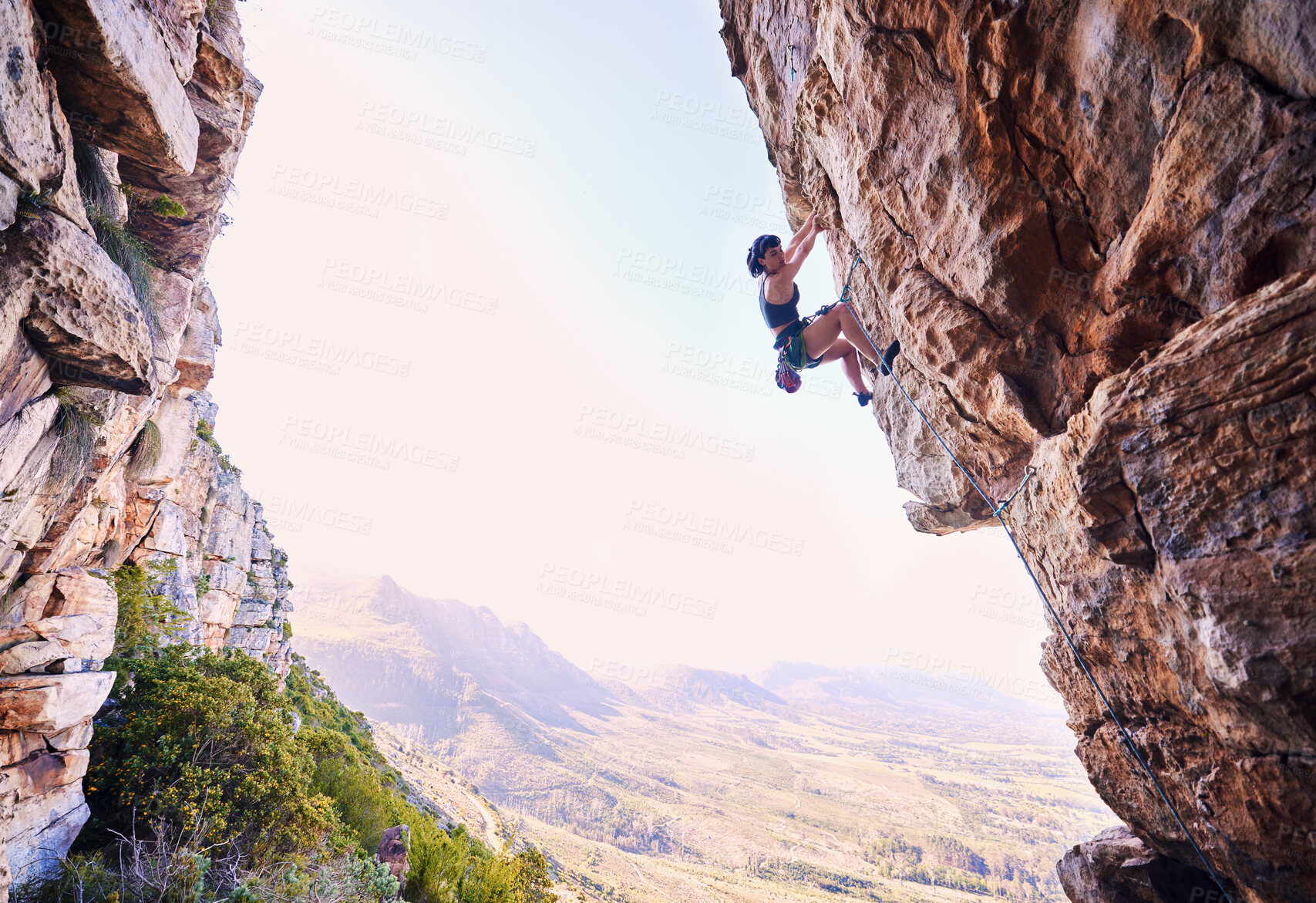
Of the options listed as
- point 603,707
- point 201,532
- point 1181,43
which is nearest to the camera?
point 1181,43

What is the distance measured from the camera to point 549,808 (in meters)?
66.4

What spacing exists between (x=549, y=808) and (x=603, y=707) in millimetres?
107104

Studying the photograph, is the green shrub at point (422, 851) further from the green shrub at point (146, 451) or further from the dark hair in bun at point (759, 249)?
the dark hair in bun at point (759, 249)

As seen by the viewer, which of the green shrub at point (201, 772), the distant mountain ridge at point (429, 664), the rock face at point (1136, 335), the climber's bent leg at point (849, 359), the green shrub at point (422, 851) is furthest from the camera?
the distant mountain ridge at point (429, 664)

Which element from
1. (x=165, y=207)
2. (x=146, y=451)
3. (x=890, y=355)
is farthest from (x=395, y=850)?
(x=890, y=355)

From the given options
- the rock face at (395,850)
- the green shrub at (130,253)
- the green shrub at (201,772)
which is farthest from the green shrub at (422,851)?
the green shrub at (130,253)

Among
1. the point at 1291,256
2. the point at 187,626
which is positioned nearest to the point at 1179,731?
the point at 1291,256

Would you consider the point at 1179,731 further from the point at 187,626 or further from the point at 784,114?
the point at 187,626

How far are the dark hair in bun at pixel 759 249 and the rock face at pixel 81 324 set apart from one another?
24.3 feet

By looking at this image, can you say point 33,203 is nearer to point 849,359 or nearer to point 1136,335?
point 1136,335

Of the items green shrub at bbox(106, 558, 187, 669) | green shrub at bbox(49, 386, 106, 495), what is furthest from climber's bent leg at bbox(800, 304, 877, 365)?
green shrub at bbox(106, 558, 187, 669)

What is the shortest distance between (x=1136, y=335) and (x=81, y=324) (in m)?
9.33

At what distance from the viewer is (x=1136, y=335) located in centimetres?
437

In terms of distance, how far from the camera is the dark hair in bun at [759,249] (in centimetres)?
823
